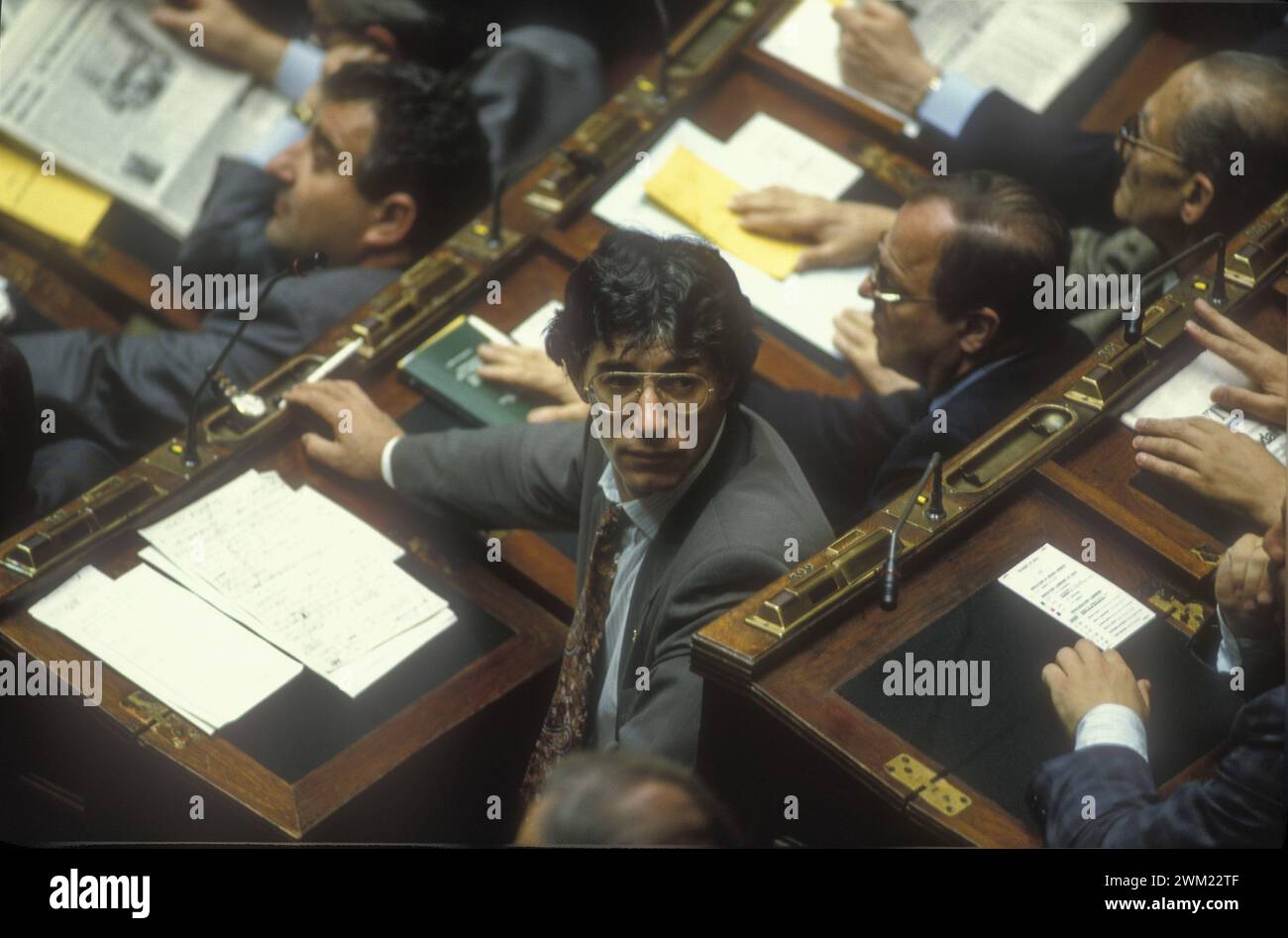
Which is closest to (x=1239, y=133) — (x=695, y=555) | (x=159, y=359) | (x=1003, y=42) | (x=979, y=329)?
(x=979, y=329)

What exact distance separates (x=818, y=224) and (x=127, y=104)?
6.07 ft

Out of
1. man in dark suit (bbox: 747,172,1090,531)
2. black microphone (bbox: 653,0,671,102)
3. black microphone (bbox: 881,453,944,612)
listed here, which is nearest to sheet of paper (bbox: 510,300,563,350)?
man in dark suit (bbox: 747,172,1090,531)

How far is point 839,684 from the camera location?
3.55 metres

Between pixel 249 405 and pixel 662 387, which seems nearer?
pixel 662 387

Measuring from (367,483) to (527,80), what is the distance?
1472 mm

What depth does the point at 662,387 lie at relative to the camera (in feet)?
12.0

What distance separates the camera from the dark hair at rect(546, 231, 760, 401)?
3678 mm

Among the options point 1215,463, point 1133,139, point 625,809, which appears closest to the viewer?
point 625,809

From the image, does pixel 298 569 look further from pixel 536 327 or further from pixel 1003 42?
pixel 1003 42

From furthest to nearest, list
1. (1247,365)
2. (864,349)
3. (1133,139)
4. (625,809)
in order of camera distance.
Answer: (1133,139) < (864,349) < (1247,365) < (625,809)

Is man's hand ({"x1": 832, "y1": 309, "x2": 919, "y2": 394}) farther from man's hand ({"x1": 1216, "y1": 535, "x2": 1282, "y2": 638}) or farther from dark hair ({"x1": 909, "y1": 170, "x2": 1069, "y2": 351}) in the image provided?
man's hand ({"x1": 1216, "y1": 535, "x2": 1282, "y2": 638})

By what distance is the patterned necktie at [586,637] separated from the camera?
378 cm
